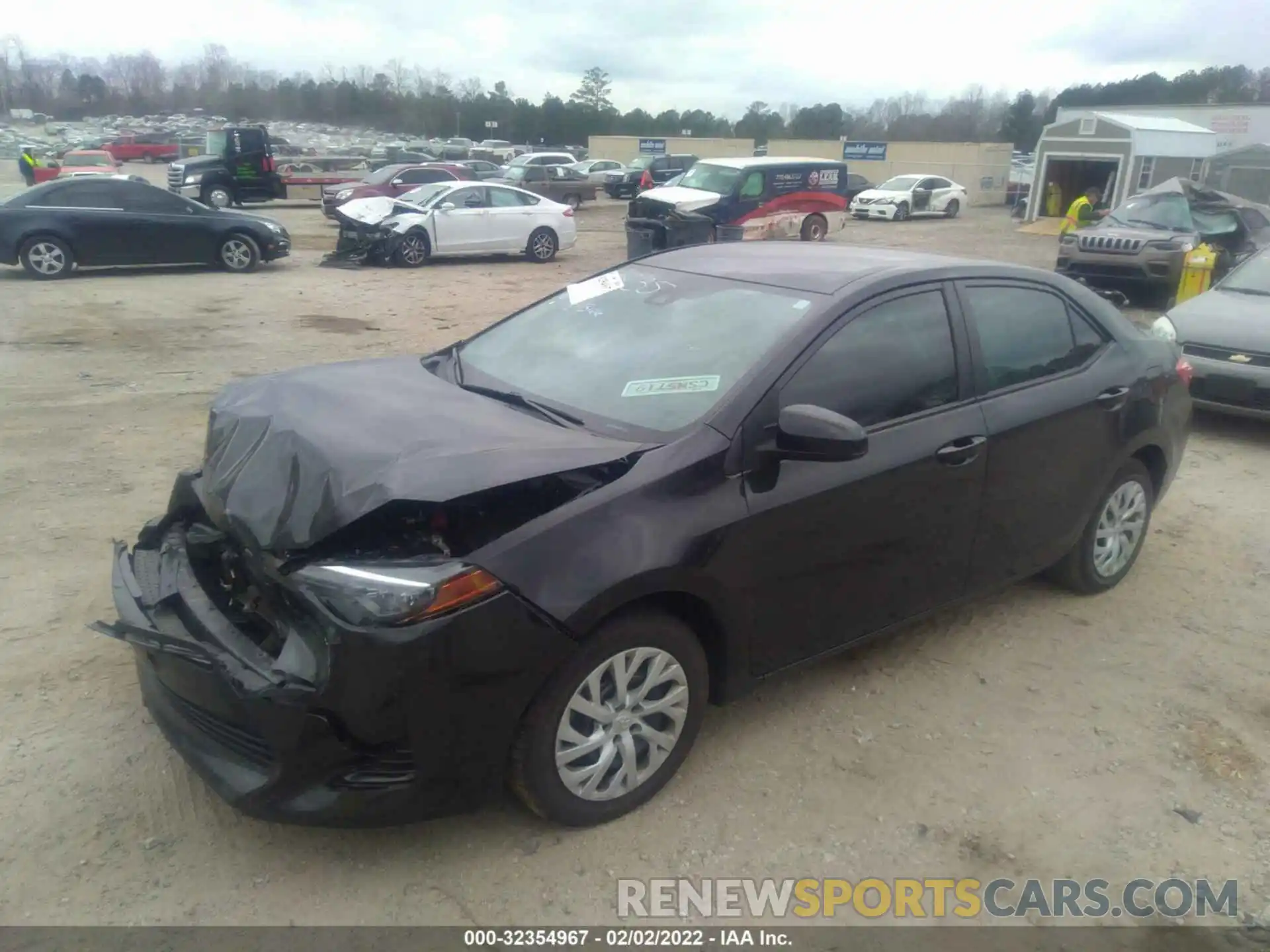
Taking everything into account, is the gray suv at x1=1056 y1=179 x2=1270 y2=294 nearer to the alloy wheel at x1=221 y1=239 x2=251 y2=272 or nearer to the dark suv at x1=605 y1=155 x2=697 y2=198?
the alloy wheel at x1=221 y1=239 x2=251 y2=272

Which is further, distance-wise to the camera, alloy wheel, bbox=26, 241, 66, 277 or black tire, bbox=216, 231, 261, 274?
black tire, bbox=216, 231, 261, 274

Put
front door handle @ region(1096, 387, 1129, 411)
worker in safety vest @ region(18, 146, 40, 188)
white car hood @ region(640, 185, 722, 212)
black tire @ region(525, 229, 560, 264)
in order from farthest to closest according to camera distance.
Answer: worker in safety vest @ region(18, 146, 40, 188) < white car hood @ region(640, 185, 722, 212) < black tire @ region(525, 229, 560, 264) < front door handle @ region(1096, 387, 1129, 411)

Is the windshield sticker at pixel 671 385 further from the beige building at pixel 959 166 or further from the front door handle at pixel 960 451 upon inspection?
Answer: the beige building at pixel 959 166

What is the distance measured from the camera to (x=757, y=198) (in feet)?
66.9

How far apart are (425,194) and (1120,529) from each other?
51.7ft

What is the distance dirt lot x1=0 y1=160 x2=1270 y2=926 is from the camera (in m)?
2.77

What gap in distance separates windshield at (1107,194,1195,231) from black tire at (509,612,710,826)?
1359cm

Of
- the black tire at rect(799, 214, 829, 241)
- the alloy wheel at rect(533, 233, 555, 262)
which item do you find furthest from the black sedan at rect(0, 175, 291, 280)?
the black tire at rect(799, 214, 829, 241)

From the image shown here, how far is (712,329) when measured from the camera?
3.53 metres

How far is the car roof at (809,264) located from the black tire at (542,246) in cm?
1423

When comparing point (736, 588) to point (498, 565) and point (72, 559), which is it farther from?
point (72, 559)

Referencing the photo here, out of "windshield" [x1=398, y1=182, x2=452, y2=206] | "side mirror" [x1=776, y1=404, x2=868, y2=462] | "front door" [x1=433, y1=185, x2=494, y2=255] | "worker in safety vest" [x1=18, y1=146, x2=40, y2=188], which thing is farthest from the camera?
"worker in safety vest" [x1=18, y1=146, x2=40, y2=188]

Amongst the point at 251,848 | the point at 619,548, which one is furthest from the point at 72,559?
the point at 619,548

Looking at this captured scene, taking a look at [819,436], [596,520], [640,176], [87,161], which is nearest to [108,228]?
[596,520]
